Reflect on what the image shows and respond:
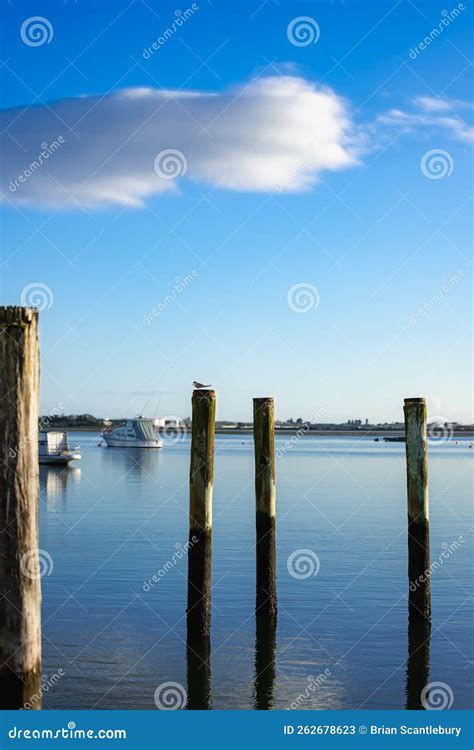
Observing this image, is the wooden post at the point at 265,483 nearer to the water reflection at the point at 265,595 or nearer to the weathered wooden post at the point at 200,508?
the water reflection at the point at 265,595

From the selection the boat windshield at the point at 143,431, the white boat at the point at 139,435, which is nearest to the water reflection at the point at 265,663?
the white boat at the point at 139,435

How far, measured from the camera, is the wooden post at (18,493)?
941 cm

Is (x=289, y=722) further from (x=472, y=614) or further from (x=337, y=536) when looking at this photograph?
(x=337, y=536)

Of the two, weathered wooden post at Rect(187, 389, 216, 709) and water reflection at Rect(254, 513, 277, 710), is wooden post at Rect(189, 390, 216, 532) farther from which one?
water reflection at Rect(254, 513, 277, 710)

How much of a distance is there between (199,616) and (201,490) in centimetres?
273

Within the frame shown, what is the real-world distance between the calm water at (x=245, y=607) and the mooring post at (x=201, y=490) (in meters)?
1.57

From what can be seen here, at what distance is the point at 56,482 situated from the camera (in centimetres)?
6700

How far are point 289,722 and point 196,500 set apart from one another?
4854 millimetres

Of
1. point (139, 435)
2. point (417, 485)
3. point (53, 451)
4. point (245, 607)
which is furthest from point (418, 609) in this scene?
point (139, 435)

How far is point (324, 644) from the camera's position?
1870cm

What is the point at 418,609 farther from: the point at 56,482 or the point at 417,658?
the point at 56,482

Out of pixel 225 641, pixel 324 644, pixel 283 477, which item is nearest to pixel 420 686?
pixel 324 644

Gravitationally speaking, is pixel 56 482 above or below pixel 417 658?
below

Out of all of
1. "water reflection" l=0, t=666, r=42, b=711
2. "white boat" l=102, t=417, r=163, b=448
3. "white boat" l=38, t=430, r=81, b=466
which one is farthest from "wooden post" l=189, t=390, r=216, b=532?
"white boat" l=102, t=417, r=163, b=448
